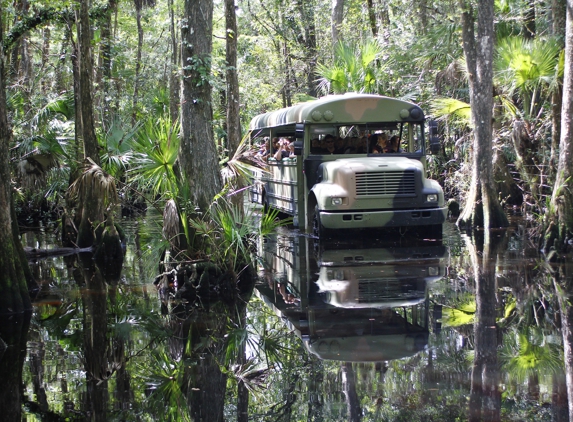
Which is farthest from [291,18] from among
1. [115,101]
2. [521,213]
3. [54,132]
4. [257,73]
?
[54,132]

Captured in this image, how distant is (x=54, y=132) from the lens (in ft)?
50.9

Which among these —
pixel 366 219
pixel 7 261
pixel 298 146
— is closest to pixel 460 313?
pixel 7 261

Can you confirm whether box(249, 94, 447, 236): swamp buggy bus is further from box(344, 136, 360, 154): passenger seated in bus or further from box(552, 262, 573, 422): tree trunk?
box(552, 262, 573, 422): tree trunk

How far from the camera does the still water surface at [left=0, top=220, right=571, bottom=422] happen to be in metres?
5.23

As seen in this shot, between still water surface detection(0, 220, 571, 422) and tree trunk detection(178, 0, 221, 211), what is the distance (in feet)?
5.57

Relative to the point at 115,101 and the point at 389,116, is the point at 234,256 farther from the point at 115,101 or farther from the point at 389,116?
the point at 115,101

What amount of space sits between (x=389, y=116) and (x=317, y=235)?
277cm

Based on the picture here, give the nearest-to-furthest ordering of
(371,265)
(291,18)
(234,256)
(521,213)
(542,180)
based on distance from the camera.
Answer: (234,256) → (371,265) → (542,180) → (521,213) → (291,18)

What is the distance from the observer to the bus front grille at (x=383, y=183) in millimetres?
13383

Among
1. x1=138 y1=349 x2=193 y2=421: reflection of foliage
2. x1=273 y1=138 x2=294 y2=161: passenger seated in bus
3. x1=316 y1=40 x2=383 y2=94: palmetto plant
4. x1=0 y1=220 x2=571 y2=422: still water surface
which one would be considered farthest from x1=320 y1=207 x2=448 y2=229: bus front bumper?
x1=316 y1=40 x2=383 y2=94: palmetto plant

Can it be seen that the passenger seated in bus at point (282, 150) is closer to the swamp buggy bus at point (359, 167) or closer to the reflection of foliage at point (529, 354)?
the swamp buggy bus at point (359, 167)

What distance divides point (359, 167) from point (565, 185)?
142 inches

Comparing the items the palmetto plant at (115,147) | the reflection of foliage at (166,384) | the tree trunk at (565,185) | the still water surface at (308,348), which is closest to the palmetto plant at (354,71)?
the palmetto plant at (115,147)

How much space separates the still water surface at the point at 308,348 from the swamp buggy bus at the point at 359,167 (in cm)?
215
